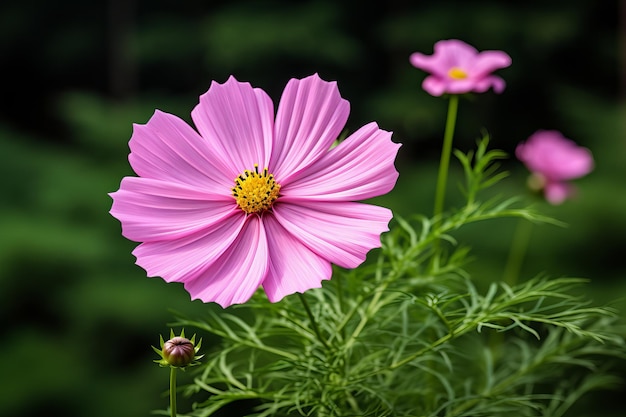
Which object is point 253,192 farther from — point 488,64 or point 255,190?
point 488,64

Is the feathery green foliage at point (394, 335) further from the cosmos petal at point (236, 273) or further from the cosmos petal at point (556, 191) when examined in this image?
the cosmos petal at point (556, 191)

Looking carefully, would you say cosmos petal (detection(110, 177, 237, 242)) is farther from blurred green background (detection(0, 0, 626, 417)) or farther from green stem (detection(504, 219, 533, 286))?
green stem (detection(504, 219, 533, 286))

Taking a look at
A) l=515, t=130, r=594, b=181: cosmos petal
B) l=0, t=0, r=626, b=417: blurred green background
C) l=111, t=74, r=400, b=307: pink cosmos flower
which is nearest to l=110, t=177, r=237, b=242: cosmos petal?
l=111, t=74, r=400, b=307: pink cosmos flower

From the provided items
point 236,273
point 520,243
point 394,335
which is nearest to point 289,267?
point 236,273

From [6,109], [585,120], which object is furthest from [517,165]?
[6,109]

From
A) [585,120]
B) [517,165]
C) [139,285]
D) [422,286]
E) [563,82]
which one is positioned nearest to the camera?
[422,286]

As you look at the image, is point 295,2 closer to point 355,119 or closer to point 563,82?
point 355,119
